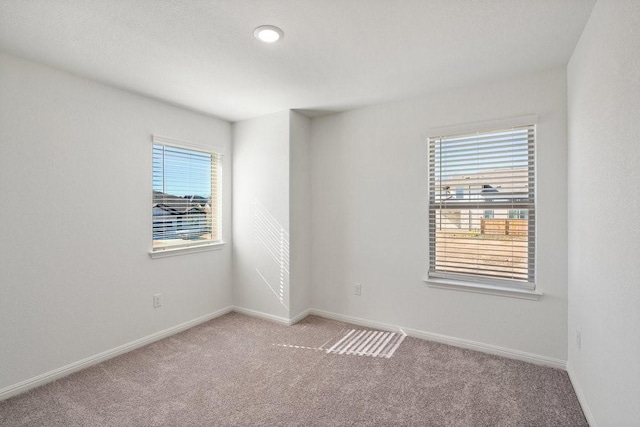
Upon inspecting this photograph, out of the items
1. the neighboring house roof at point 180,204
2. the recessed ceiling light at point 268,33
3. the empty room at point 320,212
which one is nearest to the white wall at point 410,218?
the empty room at point 320,212

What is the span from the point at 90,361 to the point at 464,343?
3257 mm

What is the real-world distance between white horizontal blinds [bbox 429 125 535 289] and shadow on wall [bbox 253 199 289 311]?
61.7 inches

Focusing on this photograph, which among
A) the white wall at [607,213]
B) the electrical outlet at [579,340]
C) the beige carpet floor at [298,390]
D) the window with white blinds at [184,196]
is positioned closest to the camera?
the white wall at [607,213]

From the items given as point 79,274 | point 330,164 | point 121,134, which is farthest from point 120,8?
point 330,164

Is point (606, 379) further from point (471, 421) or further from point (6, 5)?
point (6, 5)

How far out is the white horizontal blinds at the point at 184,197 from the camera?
3293 millimetres

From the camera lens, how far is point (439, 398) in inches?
86.0

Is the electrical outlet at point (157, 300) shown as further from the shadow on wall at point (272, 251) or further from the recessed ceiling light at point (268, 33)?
the recessed ceiling light at point (268, 33)

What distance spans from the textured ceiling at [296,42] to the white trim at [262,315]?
7.96 ft

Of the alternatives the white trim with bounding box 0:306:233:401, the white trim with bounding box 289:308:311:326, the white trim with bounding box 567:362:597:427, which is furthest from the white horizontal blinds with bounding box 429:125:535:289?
the white trim with bounding box 0:306:233:401

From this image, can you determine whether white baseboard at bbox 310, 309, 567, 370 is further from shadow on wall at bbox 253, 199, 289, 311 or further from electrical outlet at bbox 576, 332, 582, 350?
shadow on wall at bbox 253, 199, 289, 311

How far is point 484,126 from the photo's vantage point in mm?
2842

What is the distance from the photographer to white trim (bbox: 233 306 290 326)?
361 centimetres

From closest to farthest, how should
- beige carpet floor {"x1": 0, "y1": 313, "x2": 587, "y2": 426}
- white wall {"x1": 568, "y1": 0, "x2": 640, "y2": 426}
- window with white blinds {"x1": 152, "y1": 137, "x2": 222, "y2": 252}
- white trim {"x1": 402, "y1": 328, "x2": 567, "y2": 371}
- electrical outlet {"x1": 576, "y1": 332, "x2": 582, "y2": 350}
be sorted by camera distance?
white wall {"x1": 568, "y1": 0, "x2": 640, "y2": 426} < beige carpet floor {"x1": 0, "y1": 313, "x2": 587, "y2": 426} < electrical outlet {"x1": 576, "y1": 332, "x2": 582, "y2": 350} < white trim {"x1": 402, "y1": 328, "x2": 567, "y2": 371} < window with white blinds {"x1": 152, "y1": 137, "x2": 222, "y2": 252}
